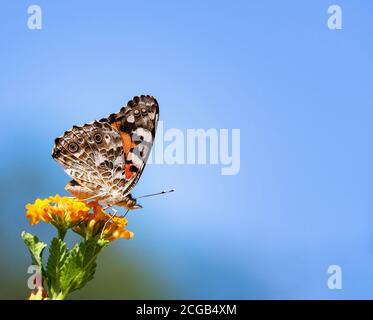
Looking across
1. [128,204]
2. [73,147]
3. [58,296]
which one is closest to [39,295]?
[58,296]

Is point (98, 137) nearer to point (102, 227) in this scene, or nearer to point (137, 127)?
point (137, 127)

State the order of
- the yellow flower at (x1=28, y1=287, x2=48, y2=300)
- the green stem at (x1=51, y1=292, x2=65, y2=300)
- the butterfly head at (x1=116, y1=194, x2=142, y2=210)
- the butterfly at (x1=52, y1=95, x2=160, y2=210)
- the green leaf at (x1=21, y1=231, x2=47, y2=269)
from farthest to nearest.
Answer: the butterfly at (x1=52, y1=95, x2=160, y2=210) < the butterfly head at (x1=116, y1=194, x2=142, y2=210) < the green leaf at (x1=21, y1=231, x2=47, y2=269) < the green stem at (x1=51, y1=292, x2=65, y2=300) < the yellow flower at (x1=28, y1=287, x2=48, y2=300)

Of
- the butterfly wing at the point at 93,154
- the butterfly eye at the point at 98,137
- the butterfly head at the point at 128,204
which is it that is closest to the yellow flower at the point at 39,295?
the butterfly head at the point at 128,204

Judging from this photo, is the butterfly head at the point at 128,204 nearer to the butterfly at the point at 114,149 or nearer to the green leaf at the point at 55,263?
the butterfly at the point at 114,149

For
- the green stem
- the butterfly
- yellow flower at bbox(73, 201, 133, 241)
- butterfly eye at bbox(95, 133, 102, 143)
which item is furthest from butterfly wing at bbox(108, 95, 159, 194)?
the green stem

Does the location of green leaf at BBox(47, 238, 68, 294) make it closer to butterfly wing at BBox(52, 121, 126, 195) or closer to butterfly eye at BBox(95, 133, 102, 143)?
butterfly wing at BBox(52, 121, 126, 195)
